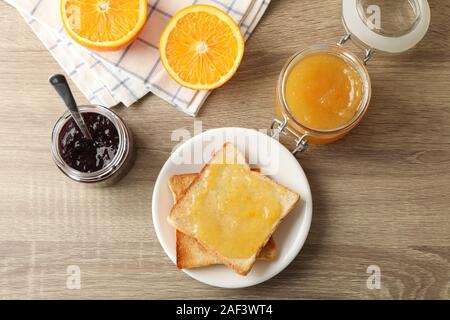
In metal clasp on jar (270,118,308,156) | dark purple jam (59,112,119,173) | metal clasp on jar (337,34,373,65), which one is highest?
metal clasp on jar (337,34,373,65)

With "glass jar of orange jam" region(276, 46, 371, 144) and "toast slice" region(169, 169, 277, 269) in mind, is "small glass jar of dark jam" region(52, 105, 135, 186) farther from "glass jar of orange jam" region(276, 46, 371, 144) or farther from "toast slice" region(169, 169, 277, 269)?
"glass jar of orange jam" region(276, 46, 371, 144)

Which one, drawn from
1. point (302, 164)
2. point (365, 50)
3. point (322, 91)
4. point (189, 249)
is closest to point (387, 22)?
point (365, 50)

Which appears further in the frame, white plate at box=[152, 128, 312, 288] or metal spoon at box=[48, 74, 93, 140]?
white plate at box=[152, 128, 312, 288]

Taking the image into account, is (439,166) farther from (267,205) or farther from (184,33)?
(184,33)

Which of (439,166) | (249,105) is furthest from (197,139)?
(439,166)

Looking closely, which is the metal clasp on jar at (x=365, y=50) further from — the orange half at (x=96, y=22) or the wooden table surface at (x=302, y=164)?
the orange half at (x=96, y=22)

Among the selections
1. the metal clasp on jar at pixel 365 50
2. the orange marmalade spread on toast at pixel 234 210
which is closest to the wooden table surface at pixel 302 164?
the metal clasp on jar at pixel 365 50

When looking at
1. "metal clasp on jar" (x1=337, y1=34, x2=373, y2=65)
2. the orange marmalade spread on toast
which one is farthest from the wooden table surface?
the orange marmalade spread on toast
